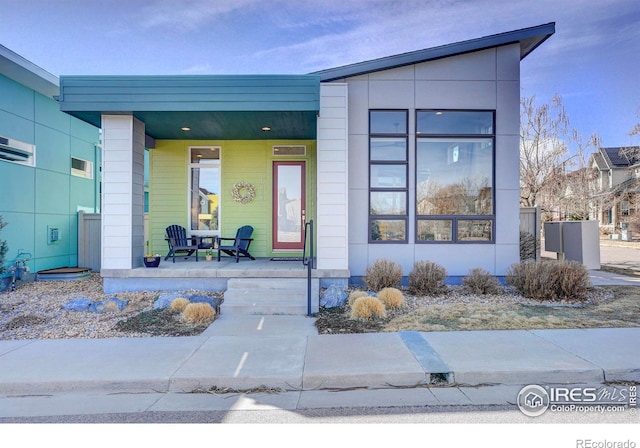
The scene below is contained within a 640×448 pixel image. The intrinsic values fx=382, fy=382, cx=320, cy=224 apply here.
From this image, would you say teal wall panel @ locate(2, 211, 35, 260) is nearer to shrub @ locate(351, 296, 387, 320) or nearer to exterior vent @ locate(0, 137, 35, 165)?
exterior vent @ locate(0, 137, 35, 165)

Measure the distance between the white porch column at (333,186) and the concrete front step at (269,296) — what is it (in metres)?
0.66

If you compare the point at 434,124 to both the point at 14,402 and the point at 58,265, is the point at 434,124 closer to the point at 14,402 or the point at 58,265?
the point at 14,402

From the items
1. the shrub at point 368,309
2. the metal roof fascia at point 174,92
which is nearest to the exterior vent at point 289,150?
the metal roof fascia at point 174,92

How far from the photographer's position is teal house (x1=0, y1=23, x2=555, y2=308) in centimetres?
683

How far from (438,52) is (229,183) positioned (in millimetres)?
5615

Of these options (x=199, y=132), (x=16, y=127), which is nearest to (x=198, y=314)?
(x=199, y=132)

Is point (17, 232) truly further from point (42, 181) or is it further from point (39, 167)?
point (39, 167)

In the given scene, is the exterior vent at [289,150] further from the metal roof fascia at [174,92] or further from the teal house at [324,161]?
the metal roof fascia at [174,92]

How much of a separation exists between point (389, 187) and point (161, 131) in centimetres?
527

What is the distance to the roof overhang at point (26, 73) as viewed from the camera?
752 centimetres

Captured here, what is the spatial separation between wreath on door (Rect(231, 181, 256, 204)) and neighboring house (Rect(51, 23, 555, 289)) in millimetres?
35

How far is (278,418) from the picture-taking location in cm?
297

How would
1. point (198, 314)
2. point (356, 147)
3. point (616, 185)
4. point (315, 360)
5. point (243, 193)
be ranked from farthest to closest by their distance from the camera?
point (616, 185)
point (243, 193)
point (356, 147)
point (198, 314)
point (315, 360)

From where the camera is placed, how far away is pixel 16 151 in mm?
8422
